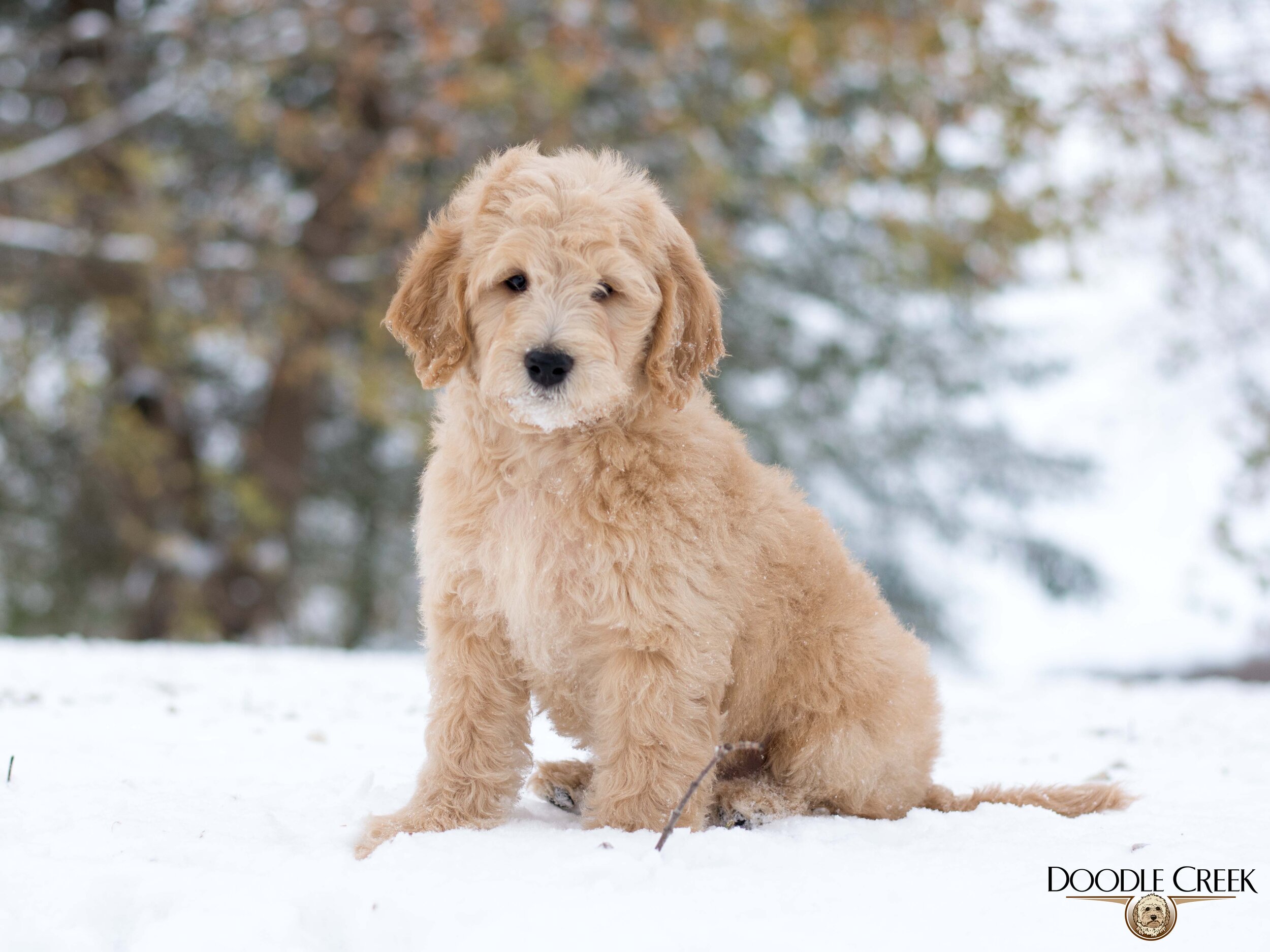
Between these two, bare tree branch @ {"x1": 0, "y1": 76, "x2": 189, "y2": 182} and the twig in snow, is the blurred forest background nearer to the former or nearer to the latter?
bare tree branch @ {"x1": 0, "y1": 76, "x2": 189, "y2": 182}

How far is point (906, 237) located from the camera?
12.1m

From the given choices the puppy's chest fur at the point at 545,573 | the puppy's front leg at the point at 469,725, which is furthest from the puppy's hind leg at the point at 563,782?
the puppy's chest fur at the point at 545,573

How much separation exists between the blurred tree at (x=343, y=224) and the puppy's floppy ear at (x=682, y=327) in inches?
256

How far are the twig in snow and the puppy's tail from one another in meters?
0.84

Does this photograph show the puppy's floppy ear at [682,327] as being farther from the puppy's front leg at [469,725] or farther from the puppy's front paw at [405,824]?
the puppy's front paw at [405,824]

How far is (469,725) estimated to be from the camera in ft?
12.9

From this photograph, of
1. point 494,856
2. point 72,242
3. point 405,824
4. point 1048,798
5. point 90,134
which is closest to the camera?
point 494,856

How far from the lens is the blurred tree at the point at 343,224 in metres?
11.2

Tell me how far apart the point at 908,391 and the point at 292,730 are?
38.3 ft

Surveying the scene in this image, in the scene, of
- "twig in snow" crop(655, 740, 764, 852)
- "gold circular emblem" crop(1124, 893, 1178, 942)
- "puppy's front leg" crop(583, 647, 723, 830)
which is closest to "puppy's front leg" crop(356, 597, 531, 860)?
"puppy's front leg" crop(583, 647, 723, 830)

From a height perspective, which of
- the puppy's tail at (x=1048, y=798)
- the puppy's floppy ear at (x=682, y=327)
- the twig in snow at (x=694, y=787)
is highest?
the puppy's floppy ear at (x=682, y=327)

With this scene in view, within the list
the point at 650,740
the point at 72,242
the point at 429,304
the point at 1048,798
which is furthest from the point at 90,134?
the point at 1048,798

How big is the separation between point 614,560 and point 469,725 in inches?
31.1

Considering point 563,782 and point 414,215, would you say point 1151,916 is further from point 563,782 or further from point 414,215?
point 414,215
